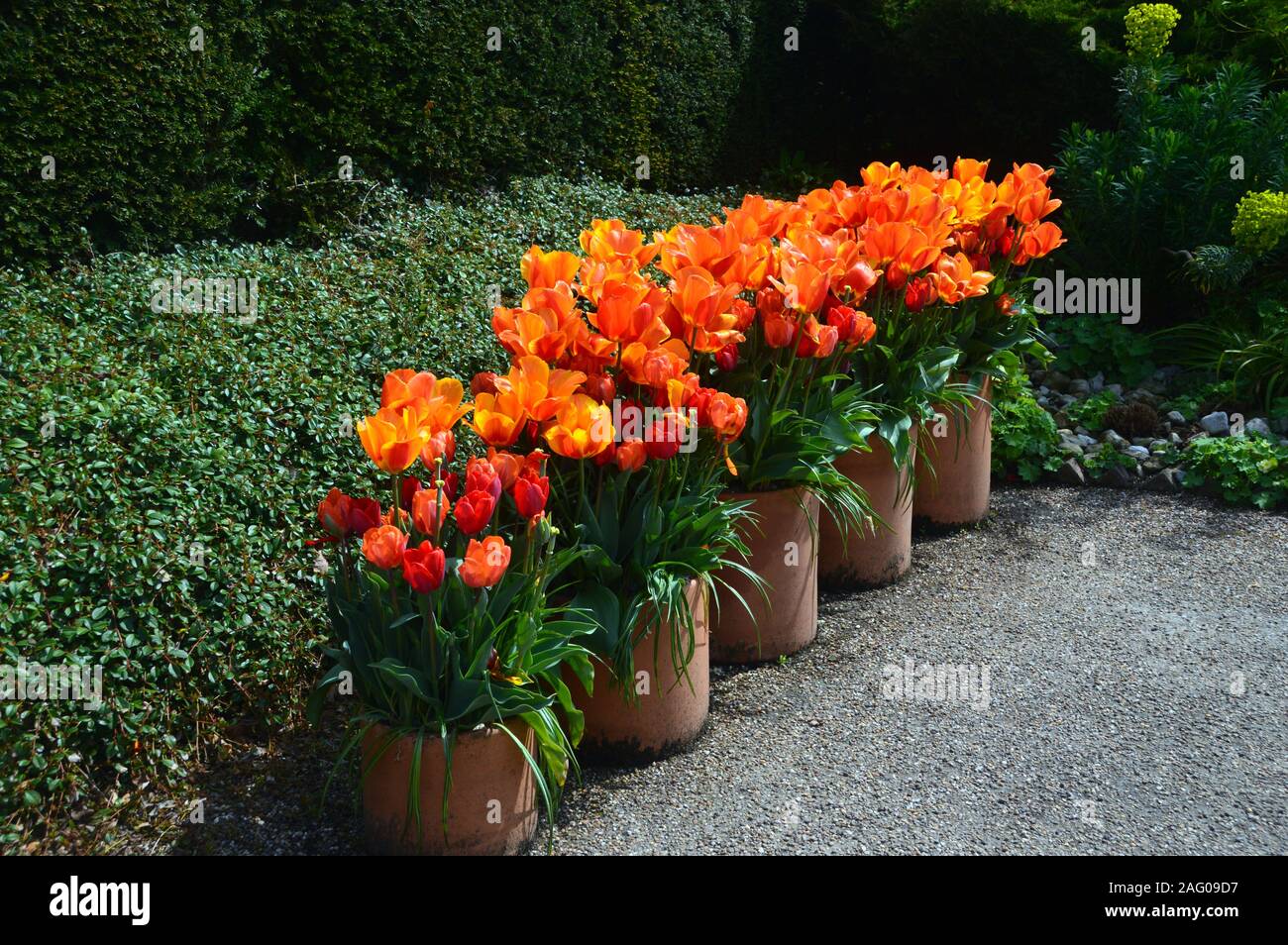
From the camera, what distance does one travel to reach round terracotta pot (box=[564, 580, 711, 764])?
347 centimetres

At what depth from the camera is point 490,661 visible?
2.91 m

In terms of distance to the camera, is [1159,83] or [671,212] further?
[671,212]

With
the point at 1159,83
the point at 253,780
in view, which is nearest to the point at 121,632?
the point at 253,780

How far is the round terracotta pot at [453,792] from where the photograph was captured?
2.89 metres

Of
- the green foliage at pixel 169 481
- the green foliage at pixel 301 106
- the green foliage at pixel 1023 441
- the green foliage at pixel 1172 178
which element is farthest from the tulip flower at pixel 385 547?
the green foliage at pixel 1172 178

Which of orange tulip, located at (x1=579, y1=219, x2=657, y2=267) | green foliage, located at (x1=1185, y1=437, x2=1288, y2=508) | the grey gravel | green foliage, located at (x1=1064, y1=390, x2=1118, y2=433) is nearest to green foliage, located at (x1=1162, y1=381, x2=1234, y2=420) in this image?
green foliage, located at (x1=1064, y1=390, x2=1118, y2=433)

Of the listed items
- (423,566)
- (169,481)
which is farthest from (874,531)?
(169,481)

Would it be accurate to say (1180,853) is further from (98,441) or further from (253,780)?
(98,441)

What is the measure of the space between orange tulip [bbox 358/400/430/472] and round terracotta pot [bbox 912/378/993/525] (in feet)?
10.3

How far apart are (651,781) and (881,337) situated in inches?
85.4

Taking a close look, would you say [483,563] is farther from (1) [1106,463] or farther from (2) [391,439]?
(1) [1106,463]

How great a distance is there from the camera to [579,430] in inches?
118

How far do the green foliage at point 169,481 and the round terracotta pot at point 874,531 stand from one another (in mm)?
1702

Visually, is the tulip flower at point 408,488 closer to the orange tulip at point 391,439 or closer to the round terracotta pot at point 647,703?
the orange tulip at point 391,439
